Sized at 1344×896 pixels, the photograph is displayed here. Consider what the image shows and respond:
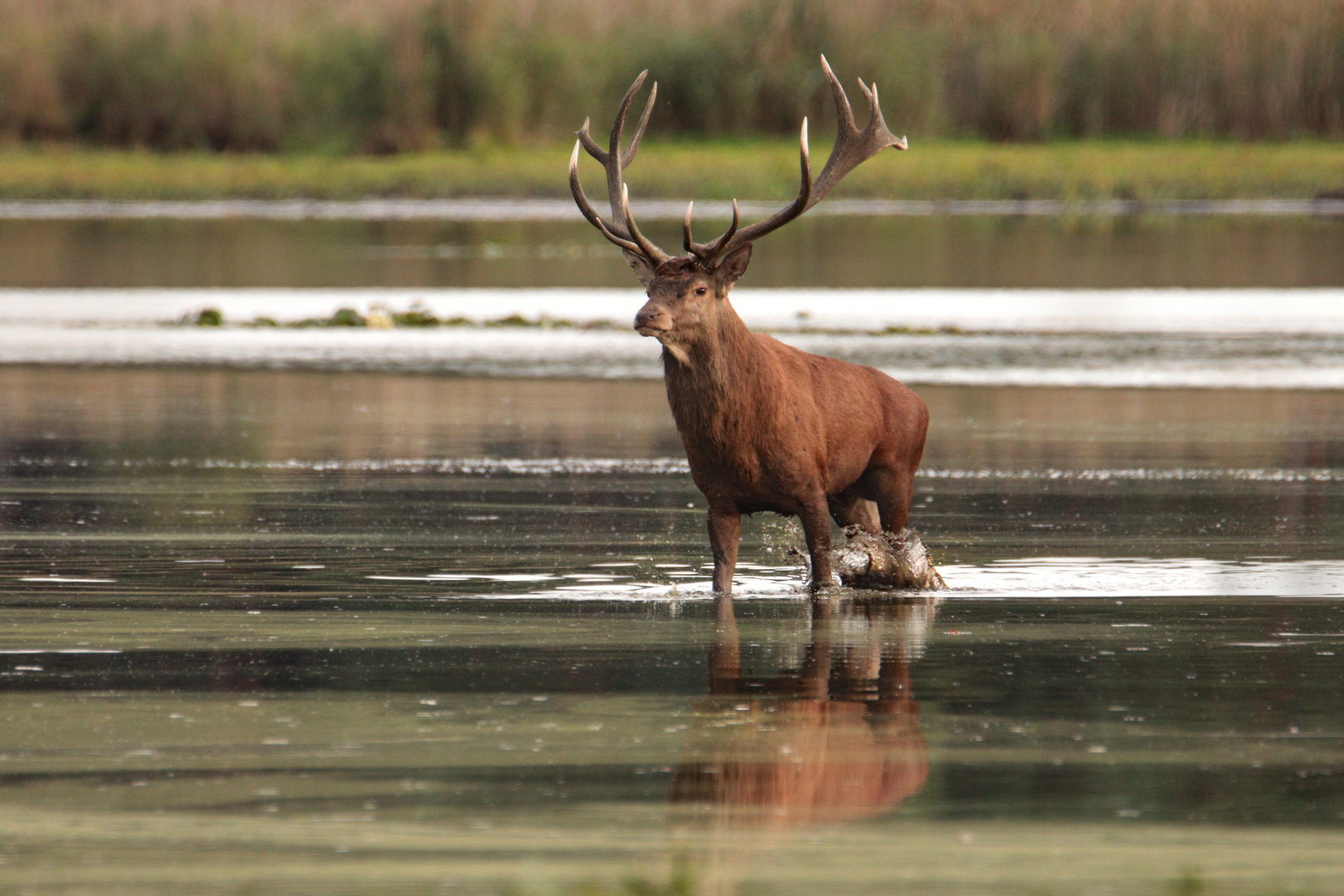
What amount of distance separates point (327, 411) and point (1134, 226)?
89.8 feet

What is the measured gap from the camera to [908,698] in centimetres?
831

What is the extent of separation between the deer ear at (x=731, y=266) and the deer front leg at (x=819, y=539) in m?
0.96

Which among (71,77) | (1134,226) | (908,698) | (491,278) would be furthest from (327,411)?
(71,77)

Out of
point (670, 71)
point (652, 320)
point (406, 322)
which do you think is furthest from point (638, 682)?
point (670, 71)

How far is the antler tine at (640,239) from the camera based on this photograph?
1088cm

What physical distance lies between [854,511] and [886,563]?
678 millimetres

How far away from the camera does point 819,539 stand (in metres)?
10.7

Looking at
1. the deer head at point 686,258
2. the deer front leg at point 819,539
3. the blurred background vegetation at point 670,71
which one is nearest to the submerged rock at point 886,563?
the deer front leg at point 819,539

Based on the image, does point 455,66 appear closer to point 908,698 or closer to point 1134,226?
point 1134,226

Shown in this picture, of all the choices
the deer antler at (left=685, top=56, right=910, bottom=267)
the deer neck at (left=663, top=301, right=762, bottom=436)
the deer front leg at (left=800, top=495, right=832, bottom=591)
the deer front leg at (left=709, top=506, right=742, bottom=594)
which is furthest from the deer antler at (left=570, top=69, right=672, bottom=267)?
the deer front leg at (left=800, top=495, right=832, bottom=591)

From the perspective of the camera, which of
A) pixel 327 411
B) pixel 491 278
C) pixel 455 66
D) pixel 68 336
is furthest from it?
pixel 455 66

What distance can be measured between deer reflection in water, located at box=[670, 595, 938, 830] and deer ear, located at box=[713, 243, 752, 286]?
58.6 inches

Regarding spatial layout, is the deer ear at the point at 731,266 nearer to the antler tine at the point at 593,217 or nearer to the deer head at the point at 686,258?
the deer head at the point at 686,258

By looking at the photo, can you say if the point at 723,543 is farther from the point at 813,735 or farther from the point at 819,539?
the point at 813,735
